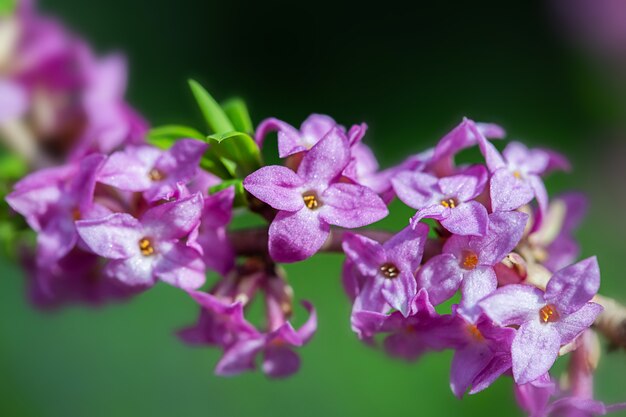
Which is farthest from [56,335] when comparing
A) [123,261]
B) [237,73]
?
[123,261]

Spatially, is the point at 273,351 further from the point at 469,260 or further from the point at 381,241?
the point at 469,260

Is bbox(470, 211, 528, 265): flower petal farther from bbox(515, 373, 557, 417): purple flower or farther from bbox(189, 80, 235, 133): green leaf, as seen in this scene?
bbox(189, 80, 235, 133): green leaf

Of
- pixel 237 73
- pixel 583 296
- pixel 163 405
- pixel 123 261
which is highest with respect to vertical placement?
pixel 583 296

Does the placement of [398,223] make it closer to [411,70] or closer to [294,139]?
[411,70]

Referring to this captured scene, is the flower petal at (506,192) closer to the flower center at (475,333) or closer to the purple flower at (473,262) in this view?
the purple flower at (473,262)

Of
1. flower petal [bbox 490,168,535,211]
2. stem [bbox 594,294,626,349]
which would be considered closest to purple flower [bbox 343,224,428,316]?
flower petal [bbox 490,168,535,211]

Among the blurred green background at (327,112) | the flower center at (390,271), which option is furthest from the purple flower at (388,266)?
the blurred green background at (327,112)
